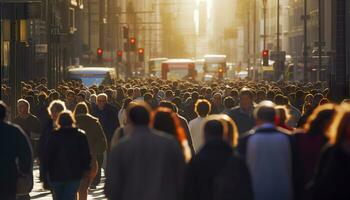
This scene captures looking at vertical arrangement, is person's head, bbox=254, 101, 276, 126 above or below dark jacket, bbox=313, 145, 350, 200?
above

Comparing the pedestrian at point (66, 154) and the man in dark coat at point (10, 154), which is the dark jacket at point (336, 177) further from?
the pedestrian at point (66, 154)

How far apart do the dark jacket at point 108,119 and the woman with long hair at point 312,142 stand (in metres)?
9.25

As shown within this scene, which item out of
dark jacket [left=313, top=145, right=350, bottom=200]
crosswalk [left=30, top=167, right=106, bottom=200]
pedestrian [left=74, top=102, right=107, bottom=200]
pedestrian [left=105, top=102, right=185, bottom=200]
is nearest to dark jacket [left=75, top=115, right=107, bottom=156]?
pedestrian [left=74, top=102, right=107, bottom=200]

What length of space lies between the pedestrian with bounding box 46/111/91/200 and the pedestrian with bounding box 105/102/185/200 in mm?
3115

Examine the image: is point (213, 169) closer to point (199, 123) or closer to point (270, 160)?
point (270, 160)

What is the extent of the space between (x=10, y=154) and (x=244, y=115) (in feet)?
16.8

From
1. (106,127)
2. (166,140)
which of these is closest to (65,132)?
(166,140)

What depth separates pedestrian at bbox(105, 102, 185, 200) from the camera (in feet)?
34.3

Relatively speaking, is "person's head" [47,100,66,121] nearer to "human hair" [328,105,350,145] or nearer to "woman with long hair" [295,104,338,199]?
"woman with long hair" [295,104,338,199]

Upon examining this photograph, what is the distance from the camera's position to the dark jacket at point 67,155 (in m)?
13.6

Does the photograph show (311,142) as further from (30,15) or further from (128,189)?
(30,15)

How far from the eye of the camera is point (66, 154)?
534 inches

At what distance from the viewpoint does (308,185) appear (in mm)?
10305

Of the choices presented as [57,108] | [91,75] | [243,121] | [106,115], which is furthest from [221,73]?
[57,108]
